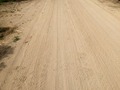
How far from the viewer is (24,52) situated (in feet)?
15.3

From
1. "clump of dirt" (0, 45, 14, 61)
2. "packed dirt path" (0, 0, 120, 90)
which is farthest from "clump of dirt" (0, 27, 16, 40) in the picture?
"clump of dirt" (0, 45, 14, 61)

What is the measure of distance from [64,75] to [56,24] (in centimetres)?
354

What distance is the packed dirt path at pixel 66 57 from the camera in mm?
3436

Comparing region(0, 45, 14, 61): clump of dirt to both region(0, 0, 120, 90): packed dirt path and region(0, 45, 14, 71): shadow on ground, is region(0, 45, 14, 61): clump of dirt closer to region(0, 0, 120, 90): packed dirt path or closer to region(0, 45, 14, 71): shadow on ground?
region(0, 45, 14, 71): shadow on ground

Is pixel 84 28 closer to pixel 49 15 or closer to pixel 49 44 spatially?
pixel 49 44

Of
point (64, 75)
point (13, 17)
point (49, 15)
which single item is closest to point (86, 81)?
point (64, 75)

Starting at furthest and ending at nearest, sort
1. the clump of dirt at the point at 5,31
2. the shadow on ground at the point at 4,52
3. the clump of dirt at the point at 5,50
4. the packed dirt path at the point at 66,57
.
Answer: the clump of dirt at the point at 5,31 < the clump of dirt at the point at 5,50 < the shadow on ground at the point at 4,52 < the packed dirt path at the point at 66,57

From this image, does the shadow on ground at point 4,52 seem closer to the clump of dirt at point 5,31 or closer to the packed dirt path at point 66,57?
the packed dirt path at point 66,57

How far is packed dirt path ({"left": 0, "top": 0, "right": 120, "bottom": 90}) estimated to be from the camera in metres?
3.44

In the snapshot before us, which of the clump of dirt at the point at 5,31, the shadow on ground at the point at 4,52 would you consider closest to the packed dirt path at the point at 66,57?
the shadow on ground at the point at 4,52

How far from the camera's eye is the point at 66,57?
14.2ft

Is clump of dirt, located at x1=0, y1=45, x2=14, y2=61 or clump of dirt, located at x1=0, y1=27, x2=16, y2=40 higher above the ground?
clump of dirt, located at x1=0, y1=27, x2=16, y2=40

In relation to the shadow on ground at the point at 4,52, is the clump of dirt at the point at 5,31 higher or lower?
higher

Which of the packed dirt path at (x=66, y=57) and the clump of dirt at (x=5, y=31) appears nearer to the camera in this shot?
the packed dirt path at (x=66, y=57)
